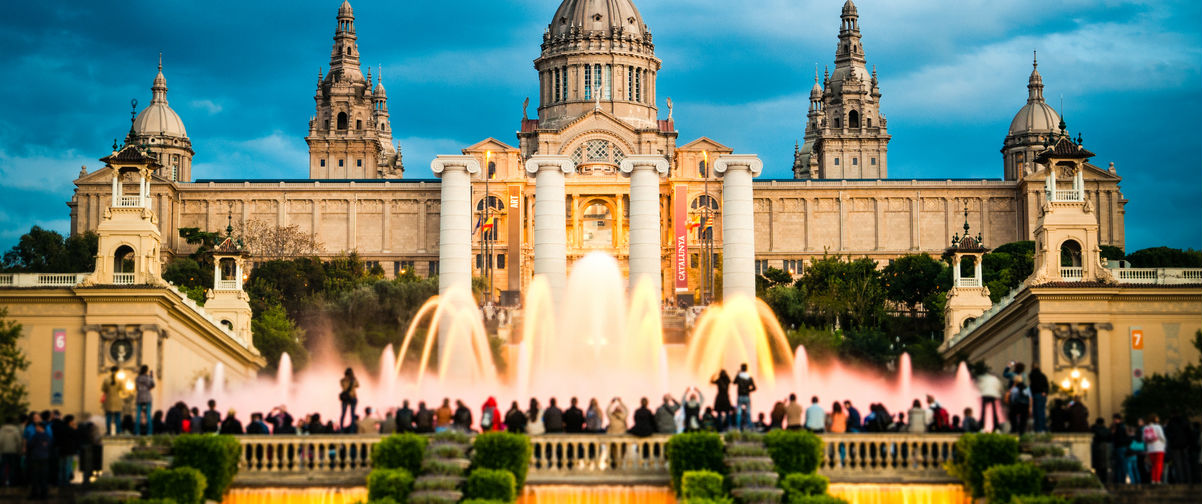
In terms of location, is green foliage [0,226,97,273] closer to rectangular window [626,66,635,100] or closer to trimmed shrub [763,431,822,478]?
rectangular window [626,66,635,100]

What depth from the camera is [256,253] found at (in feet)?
448

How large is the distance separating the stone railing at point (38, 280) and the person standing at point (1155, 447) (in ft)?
117

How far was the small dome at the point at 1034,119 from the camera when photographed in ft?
503

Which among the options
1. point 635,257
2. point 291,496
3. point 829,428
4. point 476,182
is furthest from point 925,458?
point 476,182

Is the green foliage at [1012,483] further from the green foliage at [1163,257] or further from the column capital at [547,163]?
the green foliage at [1163,257]

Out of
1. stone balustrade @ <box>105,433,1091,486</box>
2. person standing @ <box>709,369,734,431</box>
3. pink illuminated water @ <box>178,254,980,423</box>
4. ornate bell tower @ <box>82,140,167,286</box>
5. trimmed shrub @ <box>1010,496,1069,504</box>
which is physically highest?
ornate bell tower @ <box>82,140,167,286</box>

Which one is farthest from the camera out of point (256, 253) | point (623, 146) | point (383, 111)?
point (383, 111)

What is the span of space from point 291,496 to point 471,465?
3961 millimetres

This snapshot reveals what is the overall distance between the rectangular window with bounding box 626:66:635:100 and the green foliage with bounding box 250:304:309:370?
7283 cm

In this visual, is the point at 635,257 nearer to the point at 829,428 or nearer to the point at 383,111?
the point at 829,428

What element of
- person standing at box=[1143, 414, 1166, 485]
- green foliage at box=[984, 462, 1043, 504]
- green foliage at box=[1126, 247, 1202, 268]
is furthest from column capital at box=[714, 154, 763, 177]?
green foliage at box=[1126, 247, 1202, 268]

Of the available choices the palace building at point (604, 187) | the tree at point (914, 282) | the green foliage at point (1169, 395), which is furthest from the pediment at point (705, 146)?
the green foliage at point (1169, 395)

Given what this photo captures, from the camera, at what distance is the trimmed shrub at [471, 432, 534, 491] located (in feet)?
117

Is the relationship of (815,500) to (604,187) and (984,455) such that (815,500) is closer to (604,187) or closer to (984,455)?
(984,455)
